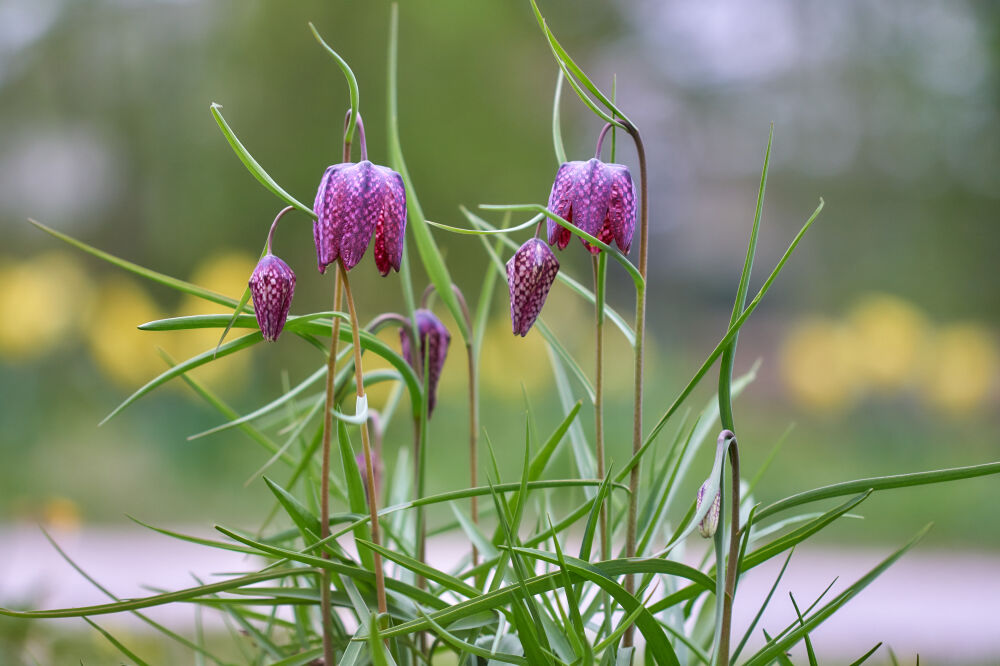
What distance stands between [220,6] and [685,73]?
7.36 feet

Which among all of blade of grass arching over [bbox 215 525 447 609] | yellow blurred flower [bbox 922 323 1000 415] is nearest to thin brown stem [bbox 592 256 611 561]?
blade of grass arching over [bbox 215 525 447 609]

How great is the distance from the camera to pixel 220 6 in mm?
3305

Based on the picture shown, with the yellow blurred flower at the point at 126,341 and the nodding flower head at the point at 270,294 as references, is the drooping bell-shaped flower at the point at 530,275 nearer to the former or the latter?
the nodding flower head at the point at 270,294

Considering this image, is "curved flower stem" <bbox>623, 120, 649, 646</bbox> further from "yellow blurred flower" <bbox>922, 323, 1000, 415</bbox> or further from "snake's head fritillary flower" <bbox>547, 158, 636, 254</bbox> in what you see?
"yellow blurred flower" <bbox>922, 323, 1000, 415</bbox>

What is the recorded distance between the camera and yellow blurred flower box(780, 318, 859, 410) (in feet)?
9.99

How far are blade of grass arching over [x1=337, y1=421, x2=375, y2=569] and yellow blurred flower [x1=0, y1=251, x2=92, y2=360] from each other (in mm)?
2603

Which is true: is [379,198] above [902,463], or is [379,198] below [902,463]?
below

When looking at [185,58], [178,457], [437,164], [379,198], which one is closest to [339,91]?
[437,164]

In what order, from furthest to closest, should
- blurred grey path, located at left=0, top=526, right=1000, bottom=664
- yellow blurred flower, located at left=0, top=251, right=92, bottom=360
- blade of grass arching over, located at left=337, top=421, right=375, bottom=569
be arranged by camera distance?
yellow blurred flower, located at left=0, top=251, right=92, bottom=360
blurred grey path, located at left=0, top=526, right=1000, bottom=664
blade of grass arching over, located at left=337, top=421, right=375, bottom=569

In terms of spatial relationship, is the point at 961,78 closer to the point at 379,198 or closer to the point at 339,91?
the point at 339,91

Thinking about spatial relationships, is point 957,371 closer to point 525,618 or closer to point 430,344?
point 430,344

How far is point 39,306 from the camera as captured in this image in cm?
286

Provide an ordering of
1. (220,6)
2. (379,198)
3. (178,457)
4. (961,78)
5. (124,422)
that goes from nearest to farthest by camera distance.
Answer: (379,198)
(178,457)
(124,422)
(220,6)
(961,78)

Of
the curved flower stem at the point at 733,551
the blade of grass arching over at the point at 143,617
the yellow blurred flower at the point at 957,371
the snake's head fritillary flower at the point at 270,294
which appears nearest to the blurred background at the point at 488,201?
the yellow blurred flower at the point at 957,371
